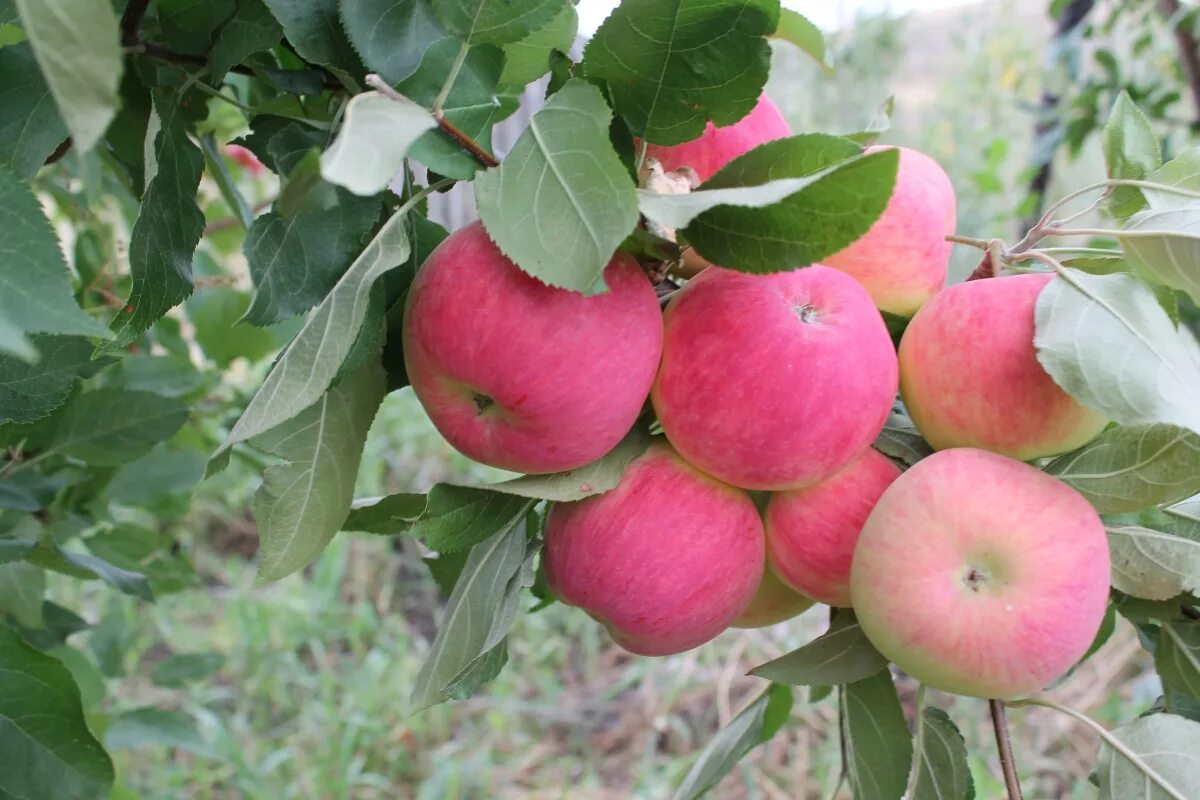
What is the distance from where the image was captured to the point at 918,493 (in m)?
0.47

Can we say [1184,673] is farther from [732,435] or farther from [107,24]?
[107,24]

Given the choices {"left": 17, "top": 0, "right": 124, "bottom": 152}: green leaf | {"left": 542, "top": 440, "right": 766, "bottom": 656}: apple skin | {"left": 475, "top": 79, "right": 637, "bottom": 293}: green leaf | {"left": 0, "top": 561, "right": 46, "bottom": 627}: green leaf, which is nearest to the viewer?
{"left": 17, "top": 0, "right": 124, "bottom": 152}: green leaf

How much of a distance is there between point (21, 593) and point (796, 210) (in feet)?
2.13

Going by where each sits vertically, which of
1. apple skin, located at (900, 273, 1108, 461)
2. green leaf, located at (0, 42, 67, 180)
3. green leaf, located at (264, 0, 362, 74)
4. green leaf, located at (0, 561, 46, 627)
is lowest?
green leaf, located at (0, 561, 46, 627)

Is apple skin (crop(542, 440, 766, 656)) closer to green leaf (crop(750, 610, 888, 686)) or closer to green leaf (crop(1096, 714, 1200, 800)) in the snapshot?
green leaf (crop(750, 610, 888, 686))

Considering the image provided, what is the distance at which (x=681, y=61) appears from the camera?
0.45m

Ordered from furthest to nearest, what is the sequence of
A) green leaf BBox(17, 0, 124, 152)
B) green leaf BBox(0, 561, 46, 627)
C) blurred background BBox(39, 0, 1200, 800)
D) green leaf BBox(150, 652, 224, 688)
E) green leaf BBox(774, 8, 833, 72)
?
1. blurred background BBox(39, 0, 1200, 800)
2. green leaf BBox(150, 652, 224, 688)
3. green leaf BBox(0, 561, 46, 627)
4. green leaf BBox(774, 8, 833, 72)
5. green leaf BBox(17, 0, 124, 152)

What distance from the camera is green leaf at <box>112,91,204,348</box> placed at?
48 cm

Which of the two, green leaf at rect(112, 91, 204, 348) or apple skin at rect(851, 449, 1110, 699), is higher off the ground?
green leaf at rect(112, 91, 204, 348)

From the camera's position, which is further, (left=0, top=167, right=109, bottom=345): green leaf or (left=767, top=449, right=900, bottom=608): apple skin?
(left=767, top=449, right=900, bottom=608): apple skin

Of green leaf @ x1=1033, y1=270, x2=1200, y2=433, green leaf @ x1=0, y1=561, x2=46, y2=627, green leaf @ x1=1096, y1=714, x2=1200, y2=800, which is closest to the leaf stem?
green leaf @ x1=1096, y1=714, x2=1200, y2=800

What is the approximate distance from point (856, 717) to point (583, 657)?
1.69m

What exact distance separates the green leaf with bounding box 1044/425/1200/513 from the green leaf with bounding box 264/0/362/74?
16.9 inches

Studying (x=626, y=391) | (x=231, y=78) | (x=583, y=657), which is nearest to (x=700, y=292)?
(x=626, y=391)
